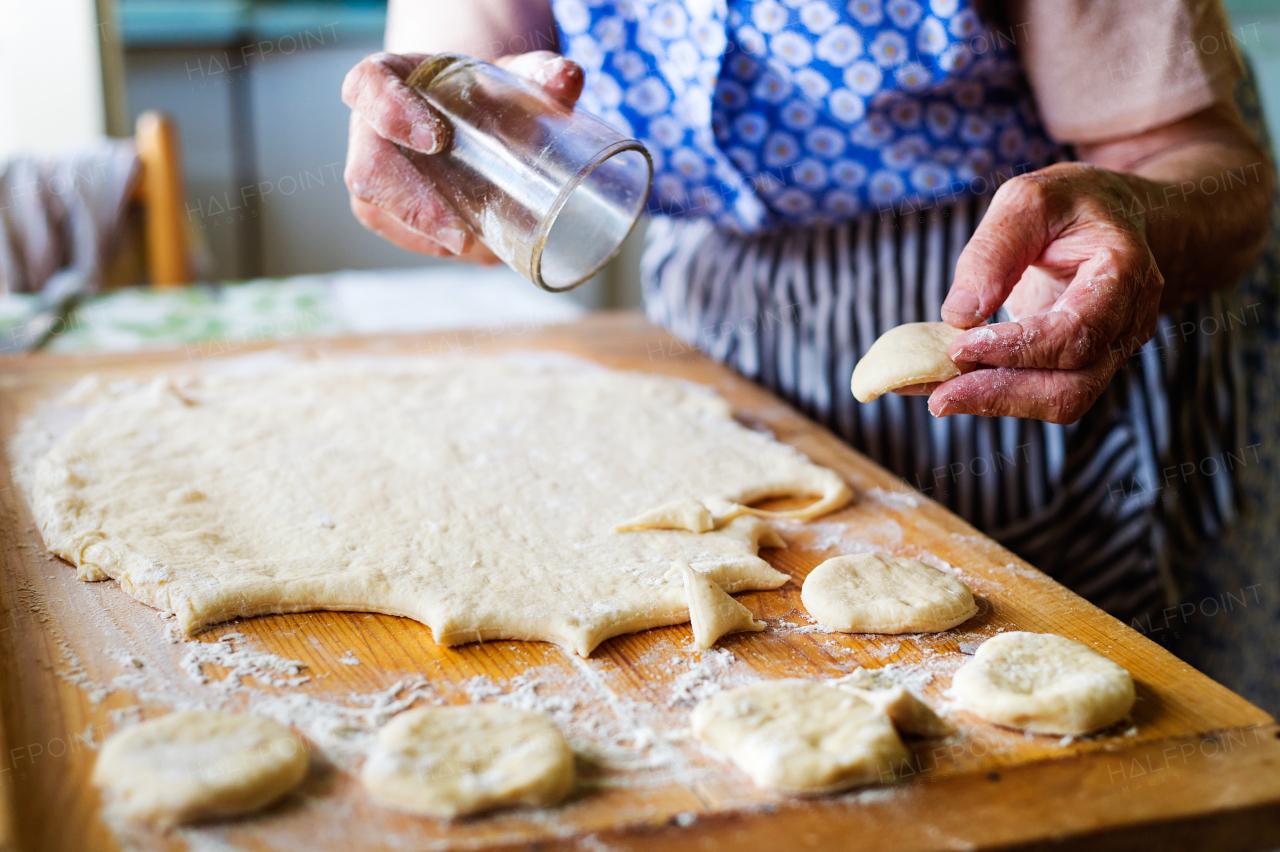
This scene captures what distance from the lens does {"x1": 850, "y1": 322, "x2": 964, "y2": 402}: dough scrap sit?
87 centimetres

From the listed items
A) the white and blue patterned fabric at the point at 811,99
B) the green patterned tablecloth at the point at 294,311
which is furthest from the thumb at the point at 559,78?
the green patterned tablecloth at the point at 294,311

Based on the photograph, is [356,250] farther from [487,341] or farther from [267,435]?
[267,435]

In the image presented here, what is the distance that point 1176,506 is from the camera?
1.44 metres

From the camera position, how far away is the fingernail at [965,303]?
33.9 inches

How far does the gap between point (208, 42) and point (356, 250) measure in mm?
1024

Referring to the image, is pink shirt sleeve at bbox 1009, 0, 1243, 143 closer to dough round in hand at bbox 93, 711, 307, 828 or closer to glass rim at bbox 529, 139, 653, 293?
glass rim at bbox 529, 139, 653, 293

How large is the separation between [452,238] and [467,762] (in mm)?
602

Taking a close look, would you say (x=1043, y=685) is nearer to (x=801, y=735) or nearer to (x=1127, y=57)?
(x=801, y=735)

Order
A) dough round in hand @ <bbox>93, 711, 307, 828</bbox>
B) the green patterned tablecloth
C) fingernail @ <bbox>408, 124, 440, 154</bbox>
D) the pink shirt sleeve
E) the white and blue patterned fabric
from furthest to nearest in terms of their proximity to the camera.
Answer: the green patterned tablecloth
the white and blue patterned fabric
the pink shirt sleeve
fingernail @ <bbox>408, 124, 440, 154</bbox>
dough round in hand @ <bbox>93, 711, 307, 828</bbox>

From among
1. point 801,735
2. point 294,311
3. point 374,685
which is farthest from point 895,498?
point 294,311

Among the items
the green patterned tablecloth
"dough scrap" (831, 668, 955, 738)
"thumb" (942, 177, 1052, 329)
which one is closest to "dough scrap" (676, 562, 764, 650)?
"dough scrap" (831, 668, 955, 738)

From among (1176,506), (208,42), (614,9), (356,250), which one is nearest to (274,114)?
(208,42)

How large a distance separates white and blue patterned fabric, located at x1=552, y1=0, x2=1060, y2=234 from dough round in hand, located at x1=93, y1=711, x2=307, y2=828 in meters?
0.96

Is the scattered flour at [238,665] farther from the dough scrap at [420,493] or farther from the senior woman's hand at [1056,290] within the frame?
the senior woman's hand at [1056,290]
